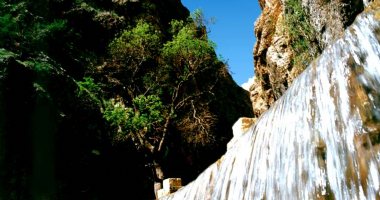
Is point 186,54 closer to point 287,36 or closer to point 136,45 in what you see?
point 136,45

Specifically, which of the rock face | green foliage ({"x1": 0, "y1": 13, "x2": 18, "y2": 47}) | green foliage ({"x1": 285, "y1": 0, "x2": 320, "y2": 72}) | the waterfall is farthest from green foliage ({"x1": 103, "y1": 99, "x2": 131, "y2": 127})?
the waterfall

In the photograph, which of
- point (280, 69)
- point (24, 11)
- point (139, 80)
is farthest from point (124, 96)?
point (280, 69)

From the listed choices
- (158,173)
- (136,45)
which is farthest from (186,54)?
(158,173)

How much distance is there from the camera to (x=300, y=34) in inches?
565

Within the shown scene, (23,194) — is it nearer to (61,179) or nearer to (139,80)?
(61,179)

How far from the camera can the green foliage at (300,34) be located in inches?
537

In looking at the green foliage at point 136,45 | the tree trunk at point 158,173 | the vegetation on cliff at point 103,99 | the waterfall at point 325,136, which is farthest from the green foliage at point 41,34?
the waterfall at point 325,136

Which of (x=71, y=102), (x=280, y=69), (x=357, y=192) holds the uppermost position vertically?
(x=280, y=69)

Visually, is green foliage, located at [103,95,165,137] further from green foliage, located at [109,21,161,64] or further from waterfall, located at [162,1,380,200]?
waterfall, located at [162,1,380,200]

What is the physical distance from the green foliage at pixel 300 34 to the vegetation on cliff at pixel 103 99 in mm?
7341

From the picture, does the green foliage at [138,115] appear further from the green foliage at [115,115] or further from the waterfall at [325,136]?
the waterfall at [325,136]

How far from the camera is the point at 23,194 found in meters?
13.5

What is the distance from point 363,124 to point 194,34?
69.1ft

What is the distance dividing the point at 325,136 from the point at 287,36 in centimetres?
1270
